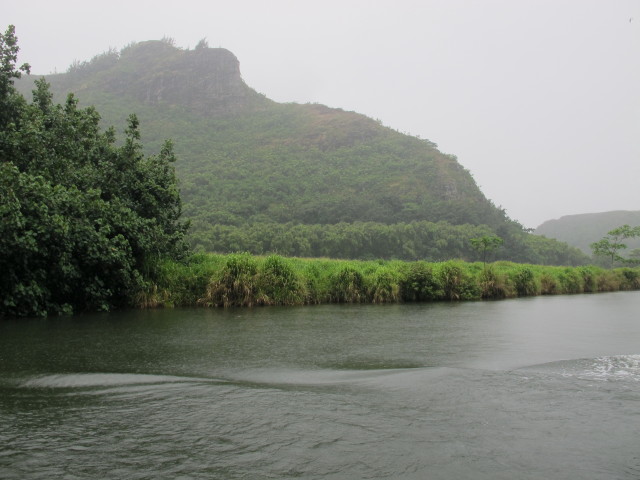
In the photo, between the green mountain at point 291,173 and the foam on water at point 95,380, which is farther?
the green mountain at point 291,173

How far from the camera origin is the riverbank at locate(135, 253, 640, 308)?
16516 mm

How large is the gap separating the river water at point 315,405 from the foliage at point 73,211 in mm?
2674

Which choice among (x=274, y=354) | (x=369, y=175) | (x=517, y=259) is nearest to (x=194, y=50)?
(x=369, y=175)

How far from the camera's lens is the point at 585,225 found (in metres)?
144

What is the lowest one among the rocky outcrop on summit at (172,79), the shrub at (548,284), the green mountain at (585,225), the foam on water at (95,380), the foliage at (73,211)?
the foam on water at (95,380)

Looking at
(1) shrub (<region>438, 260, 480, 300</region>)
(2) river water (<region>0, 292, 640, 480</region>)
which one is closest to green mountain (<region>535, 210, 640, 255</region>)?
(1) shrub (<region>438, 260, 480, 300</region>)

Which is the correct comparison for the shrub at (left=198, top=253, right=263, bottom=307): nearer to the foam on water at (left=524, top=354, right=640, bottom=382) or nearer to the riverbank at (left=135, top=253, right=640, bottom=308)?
the riverbank at (left=135, top=253, right=640, bottom=308)

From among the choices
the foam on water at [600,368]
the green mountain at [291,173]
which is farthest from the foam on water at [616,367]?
the green mountain at [291,173]

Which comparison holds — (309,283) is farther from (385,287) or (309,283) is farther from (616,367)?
(616,367)

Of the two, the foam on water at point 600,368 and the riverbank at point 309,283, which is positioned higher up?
the riverbank at point 309,283

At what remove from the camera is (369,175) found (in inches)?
2881

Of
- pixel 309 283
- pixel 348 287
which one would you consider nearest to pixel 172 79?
pixel 309 283

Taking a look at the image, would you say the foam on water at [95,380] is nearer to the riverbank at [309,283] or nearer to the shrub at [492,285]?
the riverbank at [309,283]

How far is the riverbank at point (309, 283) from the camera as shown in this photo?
16.5 m
